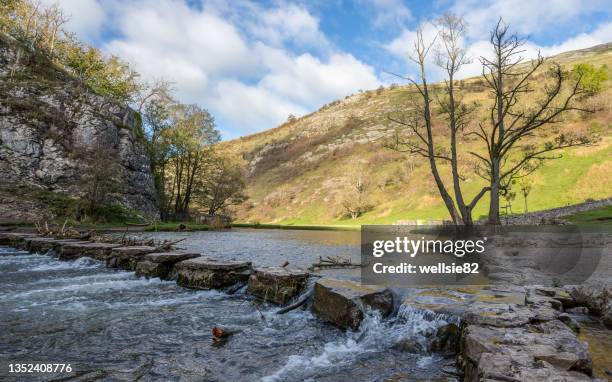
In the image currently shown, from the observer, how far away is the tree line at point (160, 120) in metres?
49.4

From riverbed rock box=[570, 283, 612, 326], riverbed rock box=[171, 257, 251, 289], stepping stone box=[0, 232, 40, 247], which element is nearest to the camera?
riverbed rock box=[570, 283, 612, 326]

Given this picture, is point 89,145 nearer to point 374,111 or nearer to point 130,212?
point 130,212

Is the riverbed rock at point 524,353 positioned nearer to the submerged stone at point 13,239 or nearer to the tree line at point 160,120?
the submerged stone at point 13,239

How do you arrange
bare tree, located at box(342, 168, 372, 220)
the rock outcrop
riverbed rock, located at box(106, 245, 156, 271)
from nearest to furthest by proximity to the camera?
riverbed rock, located at box(106, 245, 156, 271)
the rock outcrop
bare tree, located at box(342, 168, 372, 220)

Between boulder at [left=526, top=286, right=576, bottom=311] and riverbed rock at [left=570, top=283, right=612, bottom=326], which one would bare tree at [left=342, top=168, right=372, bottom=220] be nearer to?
boulder at [left=526, top=286, right=576, bottom=311]

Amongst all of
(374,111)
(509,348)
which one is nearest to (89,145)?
(509,348)

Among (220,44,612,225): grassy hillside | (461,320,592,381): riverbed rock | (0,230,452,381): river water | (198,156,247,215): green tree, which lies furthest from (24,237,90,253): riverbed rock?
(198,156,247,215): green tree

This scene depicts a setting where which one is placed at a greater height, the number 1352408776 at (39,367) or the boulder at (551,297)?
the boulder at (551,297)

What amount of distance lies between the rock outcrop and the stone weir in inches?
951

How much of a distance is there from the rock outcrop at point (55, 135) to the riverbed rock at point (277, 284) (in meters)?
26.3

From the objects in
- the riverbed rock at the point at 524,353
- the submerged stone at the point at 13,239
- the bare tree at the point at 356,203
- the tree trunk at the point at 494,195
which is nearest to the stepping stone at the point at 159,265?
the riverbed rock at the point at 524,353

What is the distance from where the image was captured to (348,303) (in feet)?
23.6

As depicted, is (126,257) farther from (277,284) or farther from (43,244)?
(277,284)

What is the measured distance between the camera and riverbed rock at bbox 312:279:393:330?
709cm
